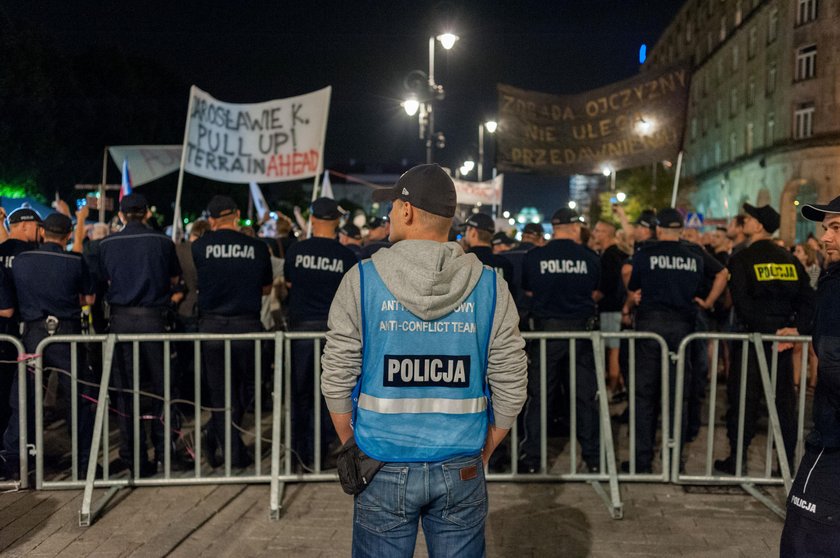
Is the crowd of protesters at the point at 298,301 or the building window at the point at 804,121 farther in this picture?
the building window at the point at 804,121

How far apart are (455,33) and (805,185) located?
91.9 feet

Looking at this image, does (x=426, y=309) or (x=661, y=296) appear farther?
(x=661, y=296)

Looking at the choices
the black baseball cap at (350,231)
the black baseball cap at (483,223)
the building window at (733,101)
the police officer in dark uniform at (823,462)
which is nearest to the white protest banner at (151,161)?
the black baseball cap at (350,231)

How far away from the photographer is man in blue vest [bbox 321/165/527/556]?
2.79m

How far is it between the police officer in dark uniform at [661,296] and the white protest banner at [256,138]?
17.7 feet

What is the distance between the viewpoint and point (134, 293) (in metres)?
6.30

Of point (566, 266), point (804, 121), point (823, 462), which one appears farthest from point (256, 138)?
point (804, 121)

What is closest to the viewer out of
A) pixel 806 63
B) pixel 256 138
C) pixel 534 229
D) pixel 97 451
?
pixel 97 451

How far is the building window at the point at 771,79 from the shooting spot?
4288 centimetres

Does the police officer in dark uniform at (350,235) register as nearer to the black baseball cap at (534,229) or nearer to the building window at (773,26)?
the black baseball cap at (534,229)

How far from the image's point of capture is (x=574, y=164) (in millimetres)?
9867

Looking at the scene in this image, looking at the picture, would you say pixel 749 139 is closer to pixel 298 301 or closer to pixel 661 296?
pixel 661 296

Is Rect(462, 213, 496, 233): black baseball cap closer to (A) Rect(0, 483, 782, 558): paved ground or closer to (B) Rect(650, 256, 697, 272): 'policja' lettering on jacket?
(B) Rect(650, 256, 697, 272): 'policja' lettering on jacket

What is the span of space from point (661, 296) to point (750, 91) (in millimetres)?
46990
